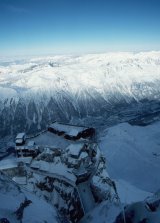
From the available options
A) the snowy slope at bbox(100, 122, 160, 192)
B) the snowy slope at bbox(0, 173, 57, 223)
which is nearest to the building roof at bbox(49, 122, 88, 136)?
the snowy slope at bbox(100, 122, 160, 192)

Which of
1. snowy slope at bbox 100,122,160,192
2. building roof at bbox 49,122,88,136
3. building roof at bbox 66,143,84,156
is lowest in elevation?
snowy slope at bbox 100,122,160,192

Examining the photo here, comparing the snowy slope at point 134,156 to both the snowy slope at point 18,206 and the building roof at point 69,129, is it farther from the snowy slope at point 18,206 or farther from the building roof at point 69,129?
the snowy slope at point 18,206

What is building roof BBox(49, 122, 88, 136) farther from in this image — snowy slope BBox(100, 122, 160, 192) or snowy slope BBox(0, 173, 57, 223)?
snowy slope BBox(0, 173, 57, 223)

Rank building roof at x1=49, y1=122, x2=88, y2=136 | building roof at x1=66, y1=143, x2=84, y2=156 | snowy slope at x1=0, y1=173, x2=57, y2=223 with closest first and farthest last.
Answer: snowy slope at x1=0, y1=173, x2=57, y2=223 → building roof at x1=66, y1=143, x2=84, y2=156 → building roof at x1=49, y1=122, x2=88, y2=136

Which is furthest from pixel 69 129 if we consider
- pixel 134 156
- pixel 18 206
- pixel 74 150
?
pixel 134 156

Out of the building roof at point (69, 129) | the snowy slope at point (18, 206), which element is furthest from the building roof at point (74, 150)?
the snowy slope at point (18, 206)

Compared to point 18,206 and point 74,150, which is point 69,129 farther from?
point 18,206

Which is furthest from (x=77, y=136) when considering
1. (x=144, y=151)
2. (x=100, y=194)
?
(x=144, y=151)

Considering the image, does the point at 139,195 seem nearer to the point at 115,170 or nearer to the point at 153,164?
the point at 115,170

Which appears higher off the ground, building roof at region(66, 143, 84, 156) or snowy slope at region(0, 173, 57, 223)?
snowy slope at region(0, 173, 57, 223)

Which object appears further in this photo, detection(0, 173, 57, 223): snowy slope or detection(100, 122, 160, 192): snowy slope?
detection(100, 122, 160, 192): snowy slope

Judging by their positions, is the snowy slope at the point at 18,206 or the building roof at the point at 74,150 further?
the building roof at the point at 74,150
